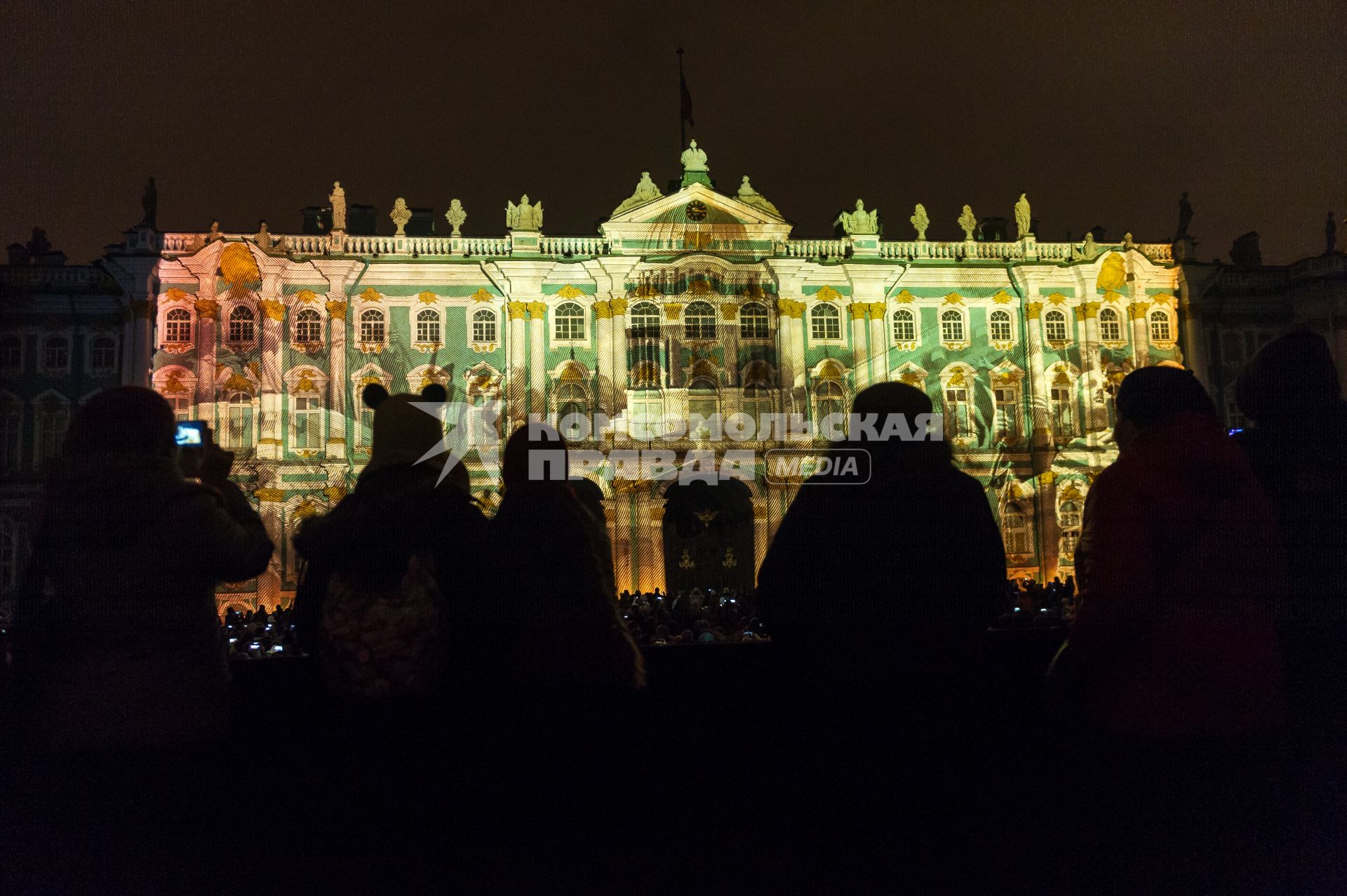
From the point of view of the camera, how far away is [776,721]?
384 centimetres

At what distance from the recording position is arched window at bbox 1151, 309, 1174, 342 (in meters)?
32.3

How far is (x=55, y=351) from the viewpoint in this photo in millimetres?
30047

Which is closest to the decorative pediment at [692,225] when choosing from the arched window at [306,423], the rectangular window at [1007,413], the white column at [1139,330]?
the rectangular window at [1007,413]

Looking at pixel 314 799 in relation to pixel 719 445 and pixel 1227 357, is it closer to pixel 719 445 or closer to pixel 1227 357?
pixel 719 445

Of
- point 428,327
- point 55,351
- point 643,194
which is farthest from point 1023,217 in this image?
point 55,351

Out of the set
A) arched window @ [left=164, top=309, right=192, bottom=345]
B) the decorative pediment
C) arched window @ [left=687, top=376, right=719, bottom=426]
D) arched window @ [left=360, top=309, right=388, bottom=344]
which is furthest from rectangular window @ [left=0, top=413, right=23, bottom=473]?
arched window @ [left=687, top=376, right=719, bottom=426]

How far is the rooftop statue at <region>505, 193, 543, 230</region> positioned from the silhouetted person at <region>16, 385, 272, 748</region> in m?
28.5

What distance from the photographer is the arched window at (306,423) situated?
29.1m

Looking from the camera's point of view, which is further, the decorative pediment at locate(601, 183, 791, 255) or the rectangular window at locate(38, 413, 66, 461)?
the decorative pediment at locate(601, 183, 791, 255)

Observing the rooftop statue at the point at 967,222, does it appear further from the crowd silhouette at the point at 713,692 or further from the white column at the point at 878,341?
the crowd silhouette at the point at 713,692

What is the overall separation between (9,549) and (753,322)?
22.1m

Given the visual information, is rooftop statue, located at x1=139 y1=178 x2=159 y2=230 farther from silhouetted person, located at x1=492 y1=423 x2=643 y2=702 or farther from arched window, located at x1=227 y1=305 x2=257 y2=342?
silhouetted person, located at x1=492 y1=423 x2=643 y2=702

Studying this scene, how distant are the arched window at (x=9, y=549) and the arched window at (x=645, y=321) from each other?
57.5ft

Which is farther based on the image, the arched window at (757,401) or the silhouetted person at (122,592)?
the arched window at (757,401)
